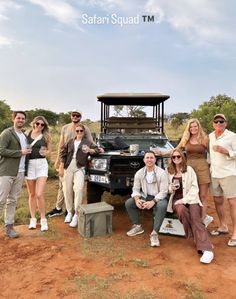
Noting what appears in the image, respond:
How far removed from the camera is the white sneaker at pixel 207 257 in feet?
13.8

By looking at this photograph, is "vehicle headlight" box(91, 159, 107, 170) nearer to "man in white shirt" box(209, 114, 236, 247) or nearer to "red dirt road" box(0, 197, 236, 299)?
"red dirt road" box(0, 197, 236, 299)

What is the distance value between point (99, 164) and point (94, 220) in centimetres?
96

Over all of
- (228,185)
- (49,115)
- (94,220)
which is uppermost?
(49,115)

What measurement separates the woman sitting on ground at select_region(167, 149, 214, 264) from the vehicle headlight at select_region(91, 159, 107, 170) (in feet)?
3.62

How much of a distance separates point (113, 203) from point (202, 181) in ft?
9.30

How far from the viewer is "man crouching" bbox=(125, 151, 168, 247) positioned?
4.82 meters

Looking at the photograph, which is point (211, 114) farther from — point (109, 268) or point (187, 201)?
point (109, 268)

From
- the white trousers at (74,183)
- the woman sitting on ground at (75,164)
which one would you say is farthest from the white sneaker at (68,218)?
the white trousers at (74,183)

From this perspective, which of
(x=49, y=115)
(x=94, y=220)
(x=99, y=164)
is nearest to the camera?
(x=94, y=220)

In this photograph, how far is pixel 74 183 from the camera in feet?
18.4

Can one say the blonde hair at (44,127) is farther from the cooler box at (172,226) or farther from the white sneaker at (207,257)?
the white sneaker at (207,257)

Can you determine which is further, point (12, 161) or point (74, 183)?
point (74, 183)

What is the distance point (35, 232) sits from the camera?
5281 mm

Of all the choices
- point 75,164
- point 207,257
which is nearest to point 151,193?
point 207,257
